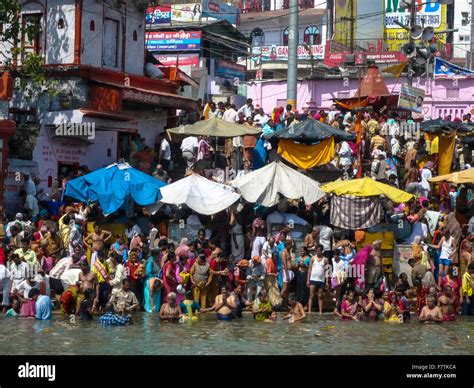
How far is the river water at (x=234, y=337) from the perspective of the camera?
64.2 ft

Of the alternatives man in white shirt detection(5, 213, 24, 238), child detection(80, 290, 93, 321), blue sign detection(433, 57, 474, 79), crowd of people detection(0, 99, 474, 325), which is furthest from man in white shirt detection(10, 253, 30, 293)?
blue sign detection(433, 57, 474, 79)

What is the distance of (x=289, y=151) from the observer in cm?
2891

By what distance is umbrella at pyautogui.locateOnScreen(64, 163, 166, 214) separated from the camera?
27.0 metres

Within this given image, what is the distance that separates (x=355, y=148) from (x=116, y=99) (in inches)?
267

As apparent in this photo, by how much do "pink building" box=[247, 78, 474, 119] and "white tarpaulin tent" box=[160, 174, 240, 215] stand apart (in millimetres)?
18519

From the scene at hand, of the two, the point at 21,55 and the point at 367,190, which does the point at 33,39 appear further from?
the point at 367,190

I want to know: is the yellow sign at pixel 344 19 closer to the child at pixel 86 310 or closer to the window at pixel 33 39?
the window at pixel 33 39

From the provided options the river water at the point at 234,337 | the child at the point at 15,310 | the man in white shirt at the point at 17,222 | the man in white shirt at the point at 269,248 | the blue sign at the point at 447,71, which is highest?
the blue sign at the point at 447,71

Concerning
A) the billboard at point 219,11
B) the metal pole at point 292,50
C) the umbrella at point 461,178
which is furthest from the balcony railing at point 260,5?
the umbrella at point 461,178

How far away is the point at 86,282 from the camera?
76.9 feet

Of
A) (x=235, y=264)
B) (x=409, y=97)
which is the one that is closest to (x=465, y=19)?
(x=409, y=97)

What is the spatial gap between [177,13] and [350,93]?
17.2 m

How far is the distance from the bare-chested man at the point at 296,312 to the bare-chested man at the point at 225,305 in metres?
1.21
